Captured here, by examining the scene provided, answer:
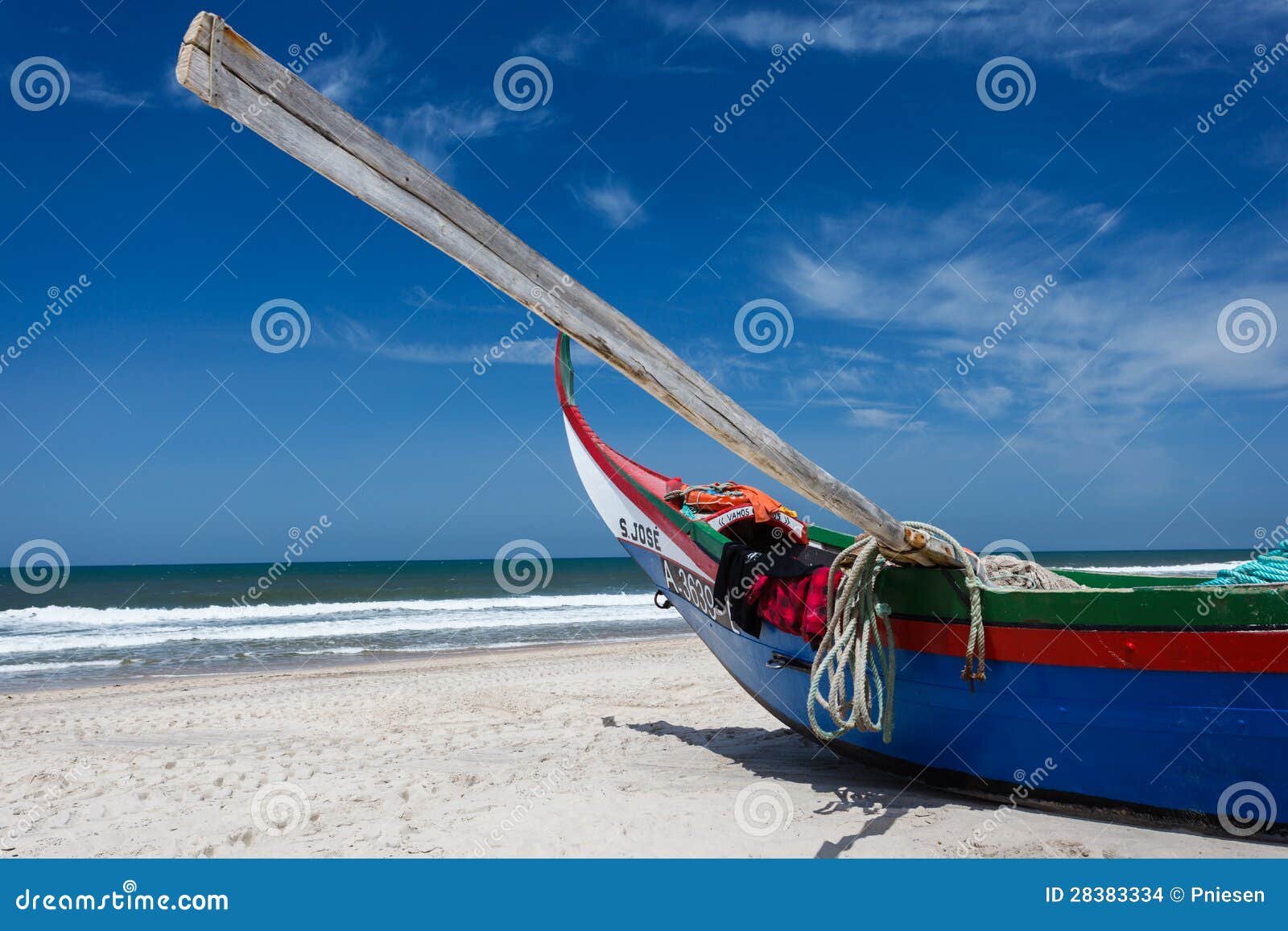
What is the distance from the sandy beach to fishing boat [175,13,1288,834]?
10.7 inches

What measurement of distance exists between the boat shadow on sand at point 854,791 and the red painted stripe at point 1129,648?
2.38 ft

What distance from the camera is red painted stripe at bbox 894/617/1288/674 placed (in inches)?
117

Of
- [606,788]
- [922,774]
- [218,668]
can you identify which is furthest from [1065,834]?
[218,668]

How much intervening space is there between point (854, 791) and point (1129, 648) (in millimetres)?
1661

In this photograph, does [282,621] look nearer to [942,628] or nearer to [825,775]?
[825,775]

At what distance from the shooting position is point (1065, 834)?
3326 millimetres

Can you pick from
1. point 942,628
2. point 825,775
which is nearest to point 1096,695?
point 942,628

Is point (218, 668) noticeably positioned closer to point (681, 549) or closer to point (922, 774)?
point (681, 549)

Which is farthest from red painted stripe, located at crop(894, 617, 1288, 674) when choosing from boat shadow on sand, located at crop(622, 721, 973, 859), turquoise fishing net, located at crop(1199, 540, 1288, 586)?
boat shadow on sand, located at crop(622, 721, 973, 859)

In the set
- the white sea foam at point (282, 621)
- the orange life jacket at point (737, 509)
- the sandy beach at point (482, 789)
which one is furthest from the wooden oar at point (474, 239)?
the white sea foam at point (282, 621)

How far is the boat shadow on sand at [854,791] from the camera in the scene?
3340mm

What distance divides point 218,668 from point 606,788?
30.7 feet

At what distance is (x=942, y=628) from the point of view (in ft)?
12.0

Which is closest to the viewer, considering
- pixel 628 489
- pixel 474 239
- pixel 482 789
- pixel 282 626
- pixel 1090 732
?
pixel 474 239
